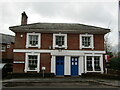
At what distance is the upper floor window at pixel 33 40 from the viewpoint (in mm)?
19047

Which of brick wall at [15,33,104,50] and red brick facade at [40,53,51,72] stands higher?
brick wall at [15,33,104,50]

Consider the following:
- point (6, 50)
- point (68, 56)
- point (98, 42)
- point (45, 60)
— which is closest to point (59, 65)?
point (68, 56)

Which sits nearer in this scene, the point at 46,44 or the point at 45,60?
the point at 45,60

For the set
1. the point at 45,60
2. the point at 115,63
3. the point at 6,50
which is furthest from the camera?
the point at 6,50

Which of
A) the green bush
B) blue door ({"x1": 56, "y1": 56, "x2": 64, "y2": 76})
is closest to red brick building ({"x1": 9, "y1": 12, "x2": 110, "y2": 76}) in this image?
blue door ({"x1": 56, "y1": 56, "x2": 64, "y2": 76})

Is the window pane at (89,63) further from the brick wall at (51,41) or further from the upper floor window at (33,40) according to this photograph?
the upper floor window at (33,40)

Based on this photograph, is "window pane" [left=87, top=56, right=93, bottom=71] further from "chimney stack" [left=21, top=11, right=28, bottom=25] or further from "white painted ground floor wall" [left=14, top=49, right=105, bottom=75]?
"chimney stack" [left=21, top=11, right=28, bottom=25]

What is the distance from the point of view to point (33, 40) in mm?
19234

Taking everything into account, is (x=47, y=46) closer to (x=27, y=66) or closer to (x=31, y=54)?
(x=31, y=54)

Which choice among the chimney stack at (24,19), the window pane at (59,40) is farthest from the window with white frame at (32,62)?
the chimney stack at (24,19)

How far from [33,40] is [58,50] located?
311 centimetres

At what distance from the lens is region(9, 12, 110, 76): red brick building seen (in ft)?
61.4

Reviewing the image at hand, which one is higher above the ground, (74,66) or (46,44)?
(46,44)

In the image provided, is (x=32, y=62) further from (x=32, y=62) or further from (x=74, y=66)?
(x=74, y=66)
